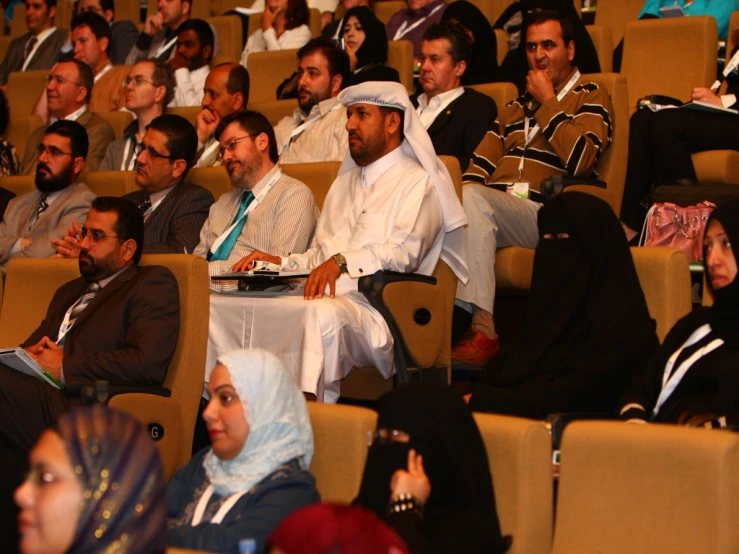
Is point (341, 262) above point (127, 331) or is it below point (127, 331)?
above

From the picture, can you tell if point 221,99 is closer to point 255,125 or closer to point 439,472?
point 255,125

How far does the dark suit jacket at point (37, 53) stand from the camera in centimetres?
834

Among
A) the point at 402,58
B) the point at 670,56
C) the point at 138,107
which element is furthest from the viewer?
the point at 402,58

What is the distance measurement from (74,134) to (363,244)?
1.84 meters

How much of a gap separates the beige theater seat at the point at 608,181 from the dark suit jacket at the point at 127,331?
1.47m

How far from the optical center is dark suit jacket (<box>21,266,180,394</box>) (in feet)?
11.8

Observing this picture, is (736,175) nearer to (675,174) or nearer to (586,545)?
(675,174)

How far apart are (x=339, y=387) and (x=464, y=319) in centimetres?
89

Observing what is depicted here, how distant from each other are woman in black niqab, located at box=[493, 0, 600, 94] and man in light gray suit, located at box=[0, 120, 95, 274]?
233 cm

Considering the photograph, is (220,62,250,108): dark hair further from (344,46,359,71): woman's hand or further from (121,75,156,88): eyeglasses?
(344,46,359,71): woman's hand

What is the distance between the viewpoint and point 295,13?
714 cm

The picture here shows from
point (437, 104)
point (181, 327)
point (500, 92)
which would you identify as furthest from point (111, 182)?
point (500, 92)

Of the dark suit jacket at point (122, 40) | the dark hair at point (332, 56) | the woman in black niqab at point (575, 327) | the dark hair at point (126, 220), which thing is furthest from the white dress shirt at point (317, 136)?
the dark suit jacket at point (122, 40)

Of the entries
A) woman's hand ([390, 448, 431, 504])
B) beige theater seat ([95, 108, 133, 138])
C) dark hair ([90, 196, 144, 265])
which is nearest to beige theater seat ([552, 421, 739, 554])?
woman's hand ([390, 448, 431, 504])
